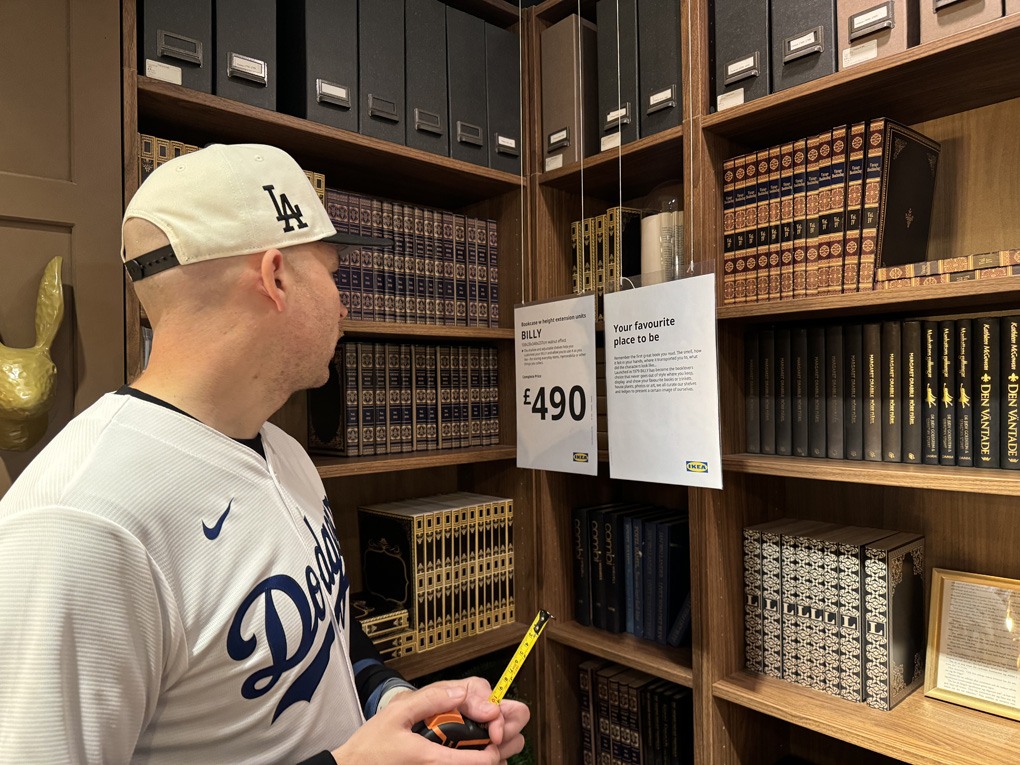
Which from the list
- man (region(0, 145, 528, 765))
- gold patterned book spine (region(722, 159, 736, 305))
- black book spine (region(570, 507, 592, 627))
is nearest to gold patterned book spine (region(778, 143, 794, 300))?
gold patterned book spine (region(722, 159, 736, 305))

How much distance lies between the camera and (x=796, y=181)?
4.72 ft

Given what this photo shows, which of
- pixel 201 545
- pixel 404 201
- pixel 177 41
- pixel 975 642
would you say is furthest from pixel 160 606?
pixel 404 201

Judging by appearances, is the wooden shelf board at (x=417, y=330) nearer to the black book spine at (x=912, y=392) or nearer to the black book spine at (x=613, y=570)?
the black book spine at (x=613, y=570)

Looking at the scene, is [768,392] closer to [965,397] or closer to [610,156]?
[965,397]

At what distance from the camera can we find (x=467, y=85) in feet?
5.91

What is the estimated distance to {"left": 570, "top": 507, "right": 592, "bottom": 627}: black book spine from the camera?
189 cm

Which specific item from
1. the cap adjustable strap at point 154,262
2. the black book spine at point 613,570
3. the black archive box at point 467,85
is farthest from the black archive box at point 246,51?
the black book spine at point 613,570

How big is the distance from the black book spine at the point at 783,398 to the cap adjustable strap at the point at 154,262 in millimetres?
1233

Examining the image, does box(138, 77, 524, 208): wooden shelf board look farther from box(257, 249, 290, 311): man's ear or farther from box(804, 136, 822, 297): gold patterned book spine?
box(804, 136, 822, 297): gold patterned book spine

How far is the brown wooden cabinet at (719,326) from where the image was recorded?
1.28 m

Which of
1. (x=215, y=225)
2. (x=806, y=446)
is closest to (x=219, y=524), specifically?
(x=215, y=225)

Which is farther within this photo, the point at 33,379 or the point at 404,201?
the point at 404,201

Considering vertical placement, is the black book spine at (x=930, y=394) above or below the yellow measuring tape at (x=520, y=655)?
above

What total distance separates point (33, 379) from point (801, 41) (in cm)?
156
